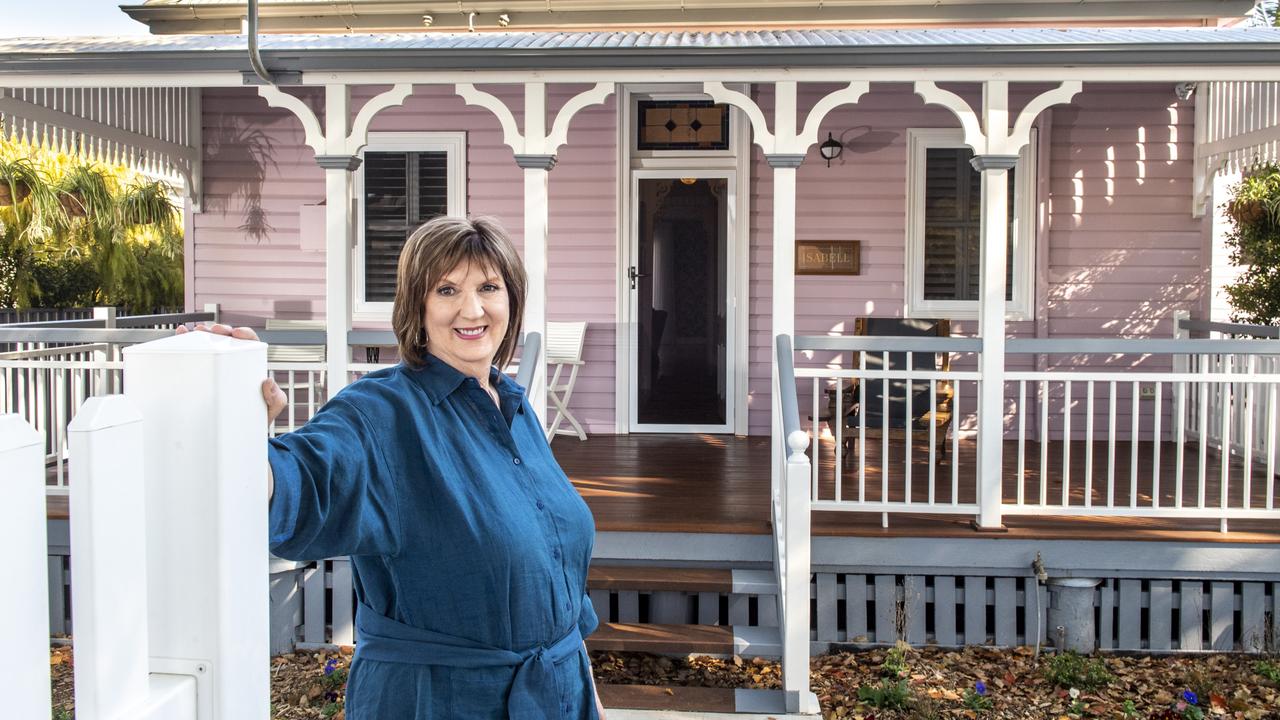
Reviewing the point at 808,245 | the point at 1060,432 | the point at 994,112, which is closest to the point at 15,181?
the point at 808,245

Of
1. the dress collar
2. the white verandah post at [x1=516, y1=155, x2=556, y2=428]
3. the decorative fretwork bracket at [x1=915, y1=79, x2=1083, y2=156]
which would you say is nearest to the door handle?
the white verandah post at [x1=516, y1=155, x2=556, y2=428]

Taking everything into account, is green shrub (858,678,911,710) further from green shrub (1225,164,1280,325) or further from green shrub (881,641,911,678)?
green shrub (1225,164,1280,325)

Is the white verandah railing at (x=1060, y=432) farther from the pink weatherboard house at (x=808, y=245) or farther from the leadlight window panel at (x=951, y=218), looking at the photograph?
the leadlight window panel at (x=951, y=218)

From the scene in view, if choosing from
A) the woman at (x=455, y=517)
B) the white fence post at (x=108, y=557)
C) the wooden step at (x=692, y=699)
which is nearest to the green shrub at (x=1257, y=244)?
the wooden step at (x=692, y=699)

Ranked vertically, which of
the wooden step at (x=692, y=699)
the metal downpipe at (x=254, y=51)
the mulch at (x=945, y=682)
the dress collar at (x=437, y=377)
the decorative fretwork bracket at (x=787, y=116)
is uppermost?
the metal downpipe at (x=254, y=51)

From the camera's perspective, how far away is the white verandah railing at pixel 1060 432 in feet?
17.5

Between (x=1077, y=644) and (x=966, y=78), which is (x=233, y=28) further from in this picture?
(x=1077, y=644)

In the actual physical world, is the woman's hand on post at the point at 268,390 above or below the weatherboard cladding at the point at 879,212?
below

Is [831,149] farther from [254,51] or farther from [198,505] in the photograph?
[198,505]

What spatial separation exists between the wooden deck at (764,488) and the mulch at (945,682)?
1.95ft

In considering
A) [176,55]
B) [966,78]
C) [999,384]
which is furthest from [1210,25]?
Result: [176,55]

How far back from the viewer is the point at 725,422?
8.28 metres

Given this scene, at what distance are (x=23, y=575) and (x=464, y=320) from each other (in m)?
1.05

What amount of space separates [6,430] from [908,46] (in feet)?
17.5
